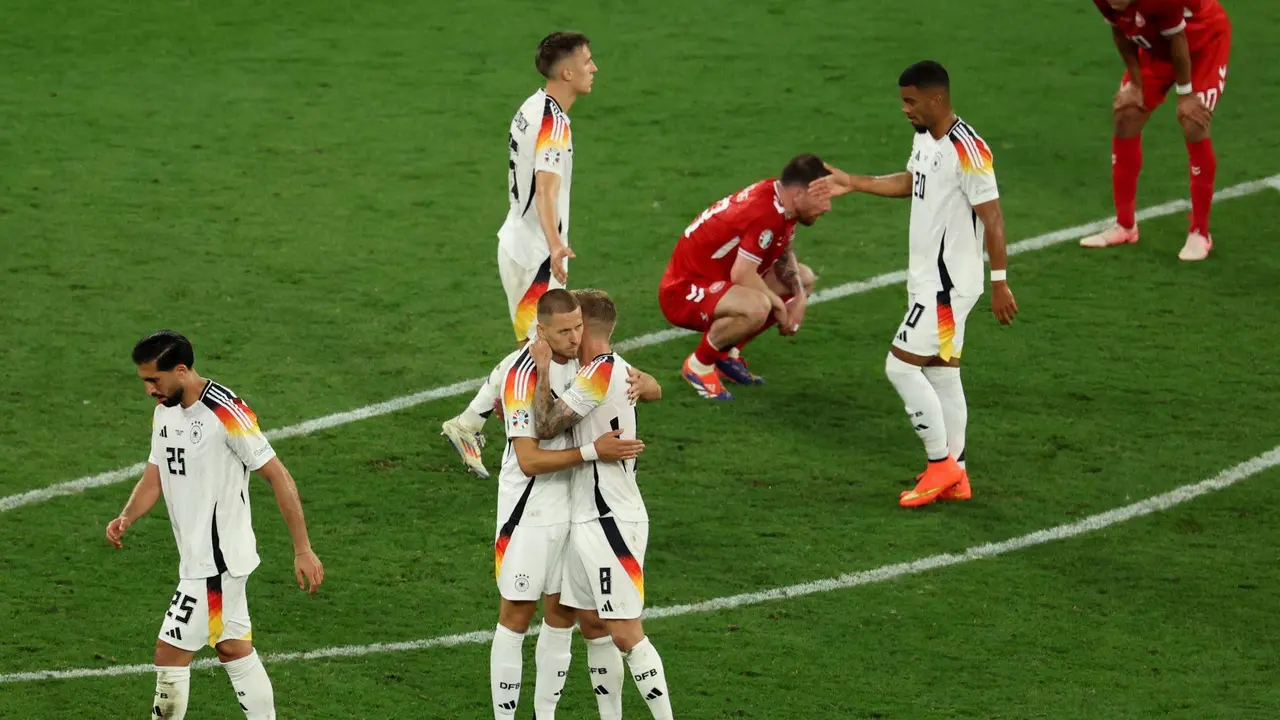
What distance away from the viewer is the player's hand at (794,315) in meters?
10.2

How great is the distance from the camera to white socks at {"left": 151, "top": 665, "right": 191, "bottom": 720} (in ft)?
21.2

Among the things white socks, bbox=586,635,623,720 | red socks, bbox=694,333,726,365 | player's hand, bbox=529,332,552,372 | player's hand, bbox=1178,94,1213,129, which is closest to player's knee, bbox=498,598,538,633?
white socks, bbox=586,635,623,720

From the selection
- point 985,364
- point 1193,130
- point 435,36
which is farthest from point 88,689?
point 435,36

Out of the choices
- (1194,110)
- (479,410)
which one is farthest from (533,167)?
(1194,110)

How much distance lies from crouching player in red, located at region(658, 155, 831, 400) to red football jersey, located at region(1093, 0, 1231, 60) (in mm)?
2810

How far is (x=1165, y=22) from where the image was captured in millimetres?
11219

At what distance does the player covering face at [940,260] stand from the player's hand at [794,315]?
4.27ft

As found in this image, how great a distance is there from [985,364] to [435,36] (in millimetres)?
6737

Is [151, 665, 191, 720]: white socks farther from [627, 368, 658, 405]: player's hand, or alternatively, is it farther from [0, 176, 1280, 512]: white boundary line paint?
[0, 176, 1280, 512]: white boundary line paint

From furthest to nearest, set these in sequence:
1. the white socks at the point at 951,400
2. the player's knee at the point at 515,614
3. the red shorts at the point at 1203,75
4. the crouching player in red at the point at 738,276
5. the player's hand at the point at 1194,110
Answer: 1. the red shorts at the point at 1203,75
2. the player's hand at the point at 1194,110
3. the crouching player in red at the point at 738,276
4. the white socks at the point at 951,400
5. the player's knee at the point at 515,614

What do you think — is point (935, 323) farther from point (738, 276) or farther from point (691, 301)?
point (691, 301)

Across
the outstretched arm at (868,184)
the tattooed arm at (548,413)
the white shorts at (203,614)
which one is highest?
the outstretched arm at (868,184)

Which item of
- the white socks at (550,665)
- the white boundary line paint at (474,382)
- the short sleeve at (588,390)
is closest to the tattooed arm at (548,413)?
the short sleeve at (588,390)

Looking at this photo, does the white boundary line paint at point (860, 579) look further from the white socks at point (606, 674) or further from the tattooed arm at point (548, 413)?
the tattooed arm at point (548, 413)
